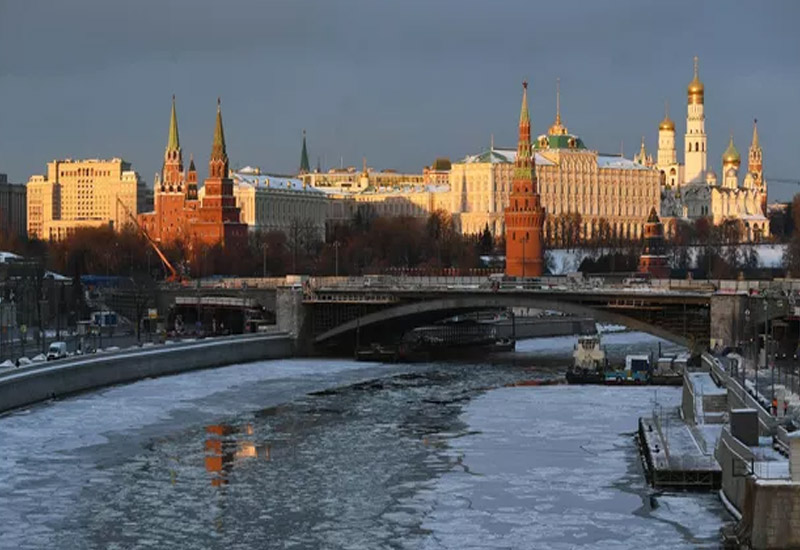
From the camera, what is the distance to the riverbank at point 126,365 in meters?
48.9

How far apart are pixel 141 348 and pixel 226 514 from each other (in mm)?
30017

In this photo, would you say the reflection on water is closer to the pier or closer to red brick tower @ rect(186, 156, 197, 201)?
the pier

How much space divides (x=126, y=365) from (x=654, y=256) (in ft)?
243

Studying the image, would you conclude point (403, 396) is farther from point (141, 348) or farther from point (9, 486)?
point (9, 486)

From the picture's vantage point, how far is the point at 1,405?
4631cm

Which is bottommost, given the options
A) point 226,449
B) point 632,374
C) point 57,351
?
point 226,449

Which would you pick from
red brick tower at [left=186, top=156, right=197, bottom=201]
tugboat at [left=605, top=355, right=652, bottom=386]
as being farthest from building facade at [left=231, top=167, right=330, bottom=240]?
tugboat at [left=605, top=355, right=652, bottom=386]

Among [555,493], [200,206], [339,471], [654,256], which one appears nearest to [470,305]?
[339,471]

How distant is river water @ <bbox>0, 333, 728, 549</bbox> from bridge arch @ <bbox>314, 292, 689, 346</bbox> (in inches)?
351

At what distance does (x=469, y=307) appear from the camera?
2798 inches

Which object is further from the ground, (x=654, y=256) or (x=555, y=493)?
(x=654, y=256)

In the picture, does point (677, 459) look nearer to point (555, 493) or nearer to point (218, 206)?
point (555, 493)

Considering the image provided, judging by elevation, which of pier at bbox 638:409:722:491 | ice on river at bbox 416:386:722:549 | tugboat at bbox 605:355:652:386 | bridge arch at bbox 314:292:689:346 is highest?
bridge arch at bbox 314:292:689:346

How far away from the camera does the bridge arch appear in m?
64.6
